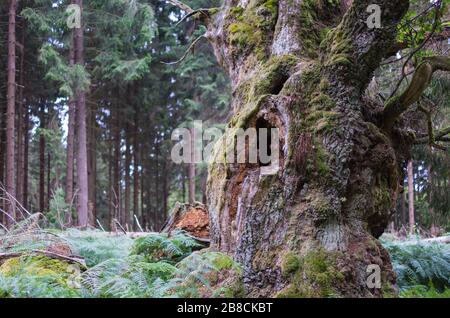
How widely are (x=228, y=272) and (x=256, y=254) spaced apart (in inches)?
16.6

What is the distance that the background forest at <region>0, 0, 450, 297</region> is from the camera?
5108 millimetres

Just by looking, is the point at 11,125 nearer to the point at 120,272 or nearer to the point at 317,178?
the point at 120,272

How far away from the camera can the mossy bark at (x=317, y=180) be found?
442 centimetres

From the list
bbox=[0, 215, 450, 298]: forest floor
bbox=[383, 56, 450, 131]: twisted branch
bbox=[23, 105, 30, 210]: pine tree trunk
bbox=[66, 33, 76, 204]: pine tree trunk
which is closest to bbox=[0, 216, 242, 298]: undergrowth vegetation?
bbox=[0, 215, 450, 298]: forest floor

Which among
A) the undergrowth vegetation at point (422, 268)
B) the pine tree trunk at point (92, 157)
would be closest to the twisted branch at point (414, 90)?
the undergrowth vegetation at point (422, 268)

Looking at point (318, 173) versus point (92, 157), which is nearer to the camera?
point (318, 173)

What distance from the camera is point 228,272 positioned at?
4.85 meters

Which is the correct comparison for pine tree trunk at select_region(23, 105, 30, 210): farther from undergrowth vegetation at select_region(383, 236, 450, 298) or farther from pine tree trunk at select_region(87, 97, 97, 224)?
undergrowth vegetation at select_region(383, 236, 450, 298)

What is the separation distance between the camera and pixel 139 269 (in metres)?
4.64

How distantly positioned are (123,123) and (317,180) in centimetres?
2251

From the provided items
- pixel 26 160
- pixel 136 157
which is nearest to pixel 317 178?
pixel 26 160

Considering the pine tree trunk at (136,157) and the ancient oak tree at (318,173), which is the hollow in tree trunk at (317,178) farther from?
the pine tree trunk at (136,157)

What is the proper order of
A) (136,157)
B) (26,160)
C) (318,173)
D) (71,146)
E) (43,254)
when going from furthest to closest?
(136,157)
(26,160)
(71,146)
(43,254)
(318,173)

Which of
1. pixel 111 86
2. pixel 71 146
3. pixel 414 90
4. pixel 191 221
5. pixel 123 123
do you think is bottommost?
pixel 191 221
